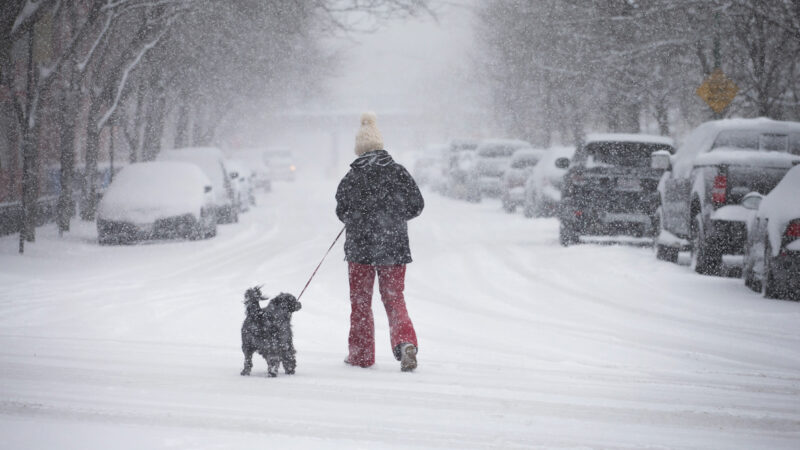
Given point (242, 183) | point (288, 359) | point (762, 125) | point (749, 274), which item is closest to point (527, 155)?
point (242, 183)

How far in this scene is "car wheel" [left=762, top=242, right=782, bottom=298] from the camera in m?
11.7

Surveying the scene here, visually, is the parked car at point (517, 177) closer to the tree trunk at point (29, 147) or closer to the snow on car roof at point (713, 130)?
the snow on car roof at point (713, 130)

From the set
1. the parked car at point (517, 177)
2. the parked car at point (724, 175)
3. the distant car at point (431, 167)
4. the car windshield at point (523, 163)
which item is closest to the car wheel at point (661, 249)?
the parked car at point (724, 175)

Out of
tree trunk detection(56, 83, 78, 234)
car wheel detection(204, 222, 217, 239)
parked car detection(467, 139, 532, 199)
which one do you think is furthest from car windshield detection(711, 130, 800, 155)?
parked car detection(467, 139, 532, 199)

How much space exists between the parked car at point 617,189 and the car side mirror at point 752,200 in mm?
5194

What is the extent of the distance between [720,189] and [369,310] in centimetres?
772

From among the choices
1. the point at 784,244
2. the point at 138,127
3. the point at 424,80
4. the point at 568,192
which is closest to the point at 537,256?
the point at 568,192

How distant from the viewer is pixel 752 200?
12.5 metres

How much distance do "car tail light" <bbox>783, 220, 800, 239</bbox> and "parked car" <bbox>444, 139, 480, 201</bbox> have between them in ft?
85.1

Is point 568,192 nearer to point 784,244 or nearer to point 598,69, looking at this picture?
point 784,244

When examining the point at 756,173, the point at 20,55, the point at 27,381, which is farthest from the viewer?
the point at 20,55

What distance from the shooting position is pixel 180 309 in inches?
429

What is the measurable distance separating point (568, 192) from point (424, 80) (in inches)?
3514

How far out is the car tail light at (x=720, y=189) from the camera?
44.8ft
